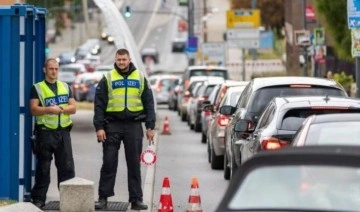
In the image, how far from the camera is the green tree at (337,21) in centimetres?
4112

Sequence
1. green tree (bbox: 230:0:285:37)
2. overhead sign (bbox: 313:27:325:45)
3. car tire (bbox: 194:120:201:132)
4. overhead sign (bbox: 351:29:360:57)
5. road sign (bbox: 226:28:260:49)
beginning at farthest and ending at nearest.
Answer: green tree (bbox: 230:0:285:37), road sign (bbox: 226:28:260:49), overhead sign (bbox: 313:27:325:45), car tire (bbox: 194:120:201:132), overhead sign (bbox: 351:29:360:57)

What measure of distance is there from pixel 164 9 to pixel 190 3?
179 ft

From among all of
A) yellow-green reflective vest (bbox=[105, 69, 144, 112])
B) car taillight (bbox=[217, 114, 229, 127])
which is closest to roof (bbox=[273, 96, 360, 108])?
yellow-green reflective vest (bbox=[105, 69, 144, 112])

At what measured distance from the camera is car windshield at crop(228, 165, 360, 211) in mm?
8297

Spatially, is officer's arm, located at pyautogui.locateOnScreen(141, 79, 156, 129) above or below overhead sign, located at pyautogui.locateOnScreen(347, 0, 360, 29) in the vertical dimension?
below

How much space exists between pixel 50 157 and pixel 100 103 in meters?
0.91

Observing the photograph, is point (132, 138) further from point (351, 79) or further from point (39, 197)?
point (351, 79)

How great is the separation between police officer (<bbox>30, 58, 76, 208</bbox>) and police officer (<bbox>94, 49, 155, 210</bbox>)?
411 millimetres

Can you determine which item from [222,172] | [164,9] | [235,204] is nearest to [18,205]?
[235,204]

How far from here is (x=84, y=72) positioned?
75938 mm

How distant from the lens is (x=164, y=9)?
412 feet

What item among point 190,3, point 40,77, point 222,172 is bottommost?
point 222,172

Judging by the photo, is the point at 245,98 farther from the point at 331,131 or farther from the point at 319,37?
the point at 319,37

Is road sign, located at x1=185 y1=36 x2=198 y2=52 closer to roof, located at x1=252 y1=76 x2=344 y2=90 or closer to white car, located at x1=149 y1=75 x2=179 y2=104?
white car, located at x1=149 y1=75 x2=179 y2=104
